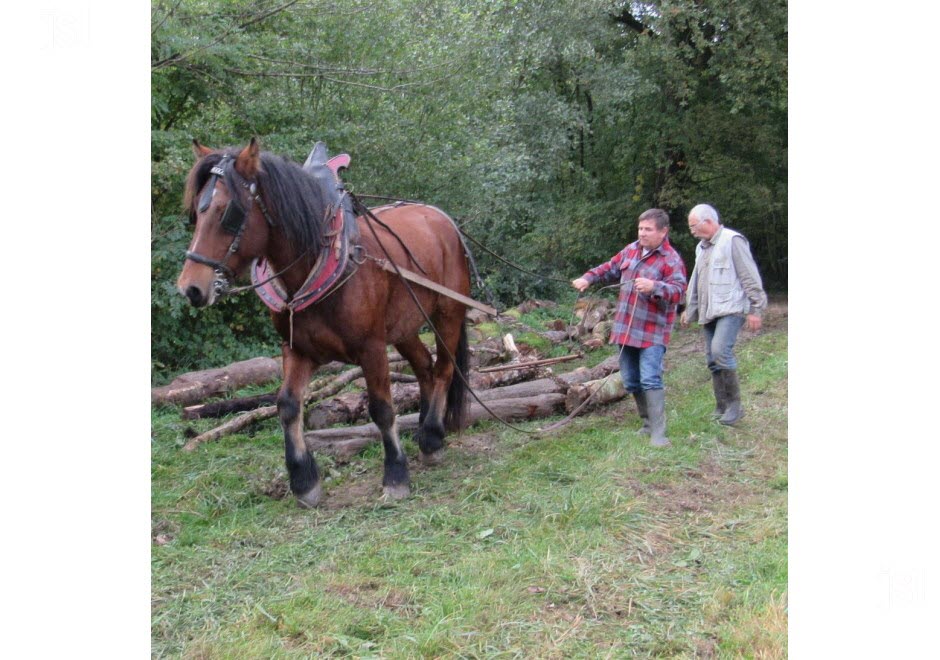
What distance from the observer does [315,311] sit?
4344 millimetres

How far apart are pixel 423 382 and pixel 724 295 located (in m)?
2.36

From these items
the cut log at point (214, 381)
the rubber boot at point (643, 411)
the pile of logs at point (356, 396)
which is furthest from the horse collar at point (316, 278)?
the cut log at point (214, 381)

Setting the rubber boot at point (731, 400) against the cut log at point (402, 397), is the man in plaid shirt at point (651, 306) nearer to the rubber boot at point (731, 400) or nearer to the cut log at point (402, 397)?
the rubber boot at point (731, 400)

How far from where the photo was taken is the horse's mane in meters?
3.84

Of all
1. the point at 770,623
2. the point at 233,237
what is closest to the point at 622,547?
the point at 770,623

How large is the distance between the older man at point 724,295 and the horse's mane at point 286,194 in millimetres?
3003

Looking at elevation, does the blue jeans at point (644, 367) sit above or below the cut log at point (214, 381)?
above

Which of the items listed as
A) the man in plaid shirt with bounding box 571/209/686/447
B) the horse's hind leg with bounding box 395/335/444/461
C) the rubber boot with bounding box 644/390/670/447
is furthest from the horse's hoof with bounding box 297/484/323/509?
the rubber boot with bounding box 644/390/670/447

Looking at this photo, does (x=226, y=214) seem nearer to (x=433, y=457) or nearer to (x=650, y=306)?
(x=433, y=457)

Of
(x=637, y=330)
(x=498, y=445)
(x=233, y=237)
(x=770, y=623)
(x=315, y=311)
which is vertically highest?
(x=233, y=237)

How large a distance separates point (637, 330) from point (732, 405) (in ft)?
3.90

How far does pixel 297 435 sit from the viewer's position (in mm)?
4492

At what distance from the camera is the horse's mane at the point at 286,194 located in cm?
384

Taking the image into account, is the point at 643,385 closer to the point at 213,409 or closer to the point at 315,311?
the point at 315,311
